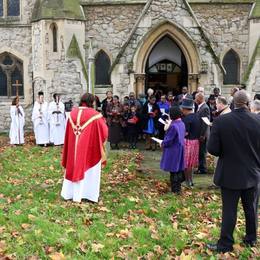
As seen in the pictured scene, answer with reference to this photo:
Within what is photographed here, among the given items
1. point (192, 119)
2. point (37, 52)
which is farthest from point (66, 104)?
point (192, 119)

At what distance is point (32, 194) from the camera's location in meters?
8.38

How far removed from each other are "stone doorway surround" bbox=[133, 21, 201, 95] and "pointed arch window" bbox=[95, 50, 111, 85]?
6.39 feet

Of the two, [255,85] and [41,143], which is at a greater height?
[255,85]

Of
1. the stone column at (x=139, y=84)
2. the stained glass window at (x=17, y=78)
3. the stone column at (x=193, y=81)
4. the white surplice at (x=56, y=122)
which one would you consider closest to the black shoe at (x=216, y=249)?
the white surplice at (x=56, y=122)

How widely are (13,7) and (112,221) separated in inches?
549

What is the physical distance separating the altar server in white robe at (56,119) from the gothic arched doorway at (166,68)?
15.2 ft

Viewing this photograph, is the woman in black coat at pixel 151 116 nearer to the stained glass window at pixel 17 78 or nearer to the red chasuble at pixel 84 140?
the red chasuble at pixel 84 140

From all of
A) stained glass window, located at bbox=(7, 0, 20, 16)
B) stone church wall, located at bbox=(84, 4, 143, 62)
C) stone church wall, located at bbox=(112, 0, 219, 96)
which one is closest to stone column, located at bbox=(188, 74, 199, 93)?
stone church wall, located at bbox=(112, 0, 219, 96)

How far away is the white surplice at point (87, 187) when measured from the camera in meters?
7.91

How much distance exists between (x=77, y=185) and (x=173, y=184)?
181cm

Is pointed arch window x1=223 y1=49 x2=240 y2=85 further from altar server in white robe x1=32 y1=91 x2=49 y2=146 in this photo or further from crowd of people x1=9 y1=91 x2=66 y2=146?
altar server in white robe x1=32 y1=91 x2=49 y2=146

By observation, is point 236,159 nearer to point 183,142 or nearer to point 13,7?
point 183,142

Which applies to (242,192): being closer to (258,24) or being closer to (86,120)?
(86,120)

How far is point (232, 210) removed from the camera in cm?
551
